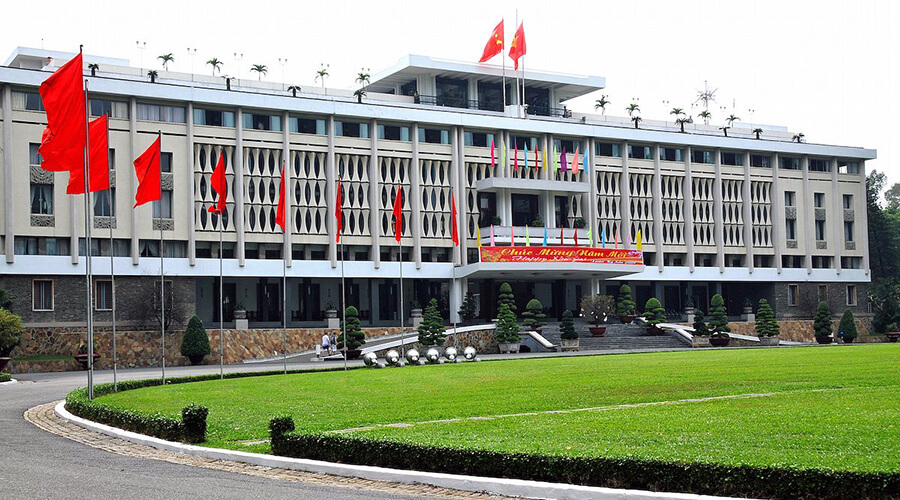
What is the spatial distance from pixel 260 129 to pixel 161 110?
19.5 feet

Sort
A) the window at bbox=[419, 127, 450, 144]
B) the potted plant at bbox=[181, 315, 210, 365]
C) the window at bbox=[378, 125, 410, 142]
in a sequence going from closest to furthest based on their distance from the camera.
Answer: the potted plant at bbox=[181, 315, 210, 365]
the window at bbox=[378, 125, 410, 142]
the window at bbox=[419, 127, 450, 144]

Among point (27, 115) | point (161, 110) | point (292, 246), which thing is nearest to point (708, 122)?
point (292, 246)

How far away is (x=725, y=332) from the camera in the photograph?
64.0 m

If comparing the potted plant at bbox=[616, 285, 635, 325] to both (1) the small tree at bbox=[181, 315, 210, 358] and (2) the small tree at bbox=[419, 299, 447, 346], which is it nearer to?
(2) the small tree at bbox=[419, 299, 447, 346]

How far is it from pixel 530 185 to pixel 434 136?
23.6 feet

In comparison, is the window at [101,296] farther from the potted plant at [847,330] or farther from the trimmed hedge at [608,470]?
the potted plant at [847,330]

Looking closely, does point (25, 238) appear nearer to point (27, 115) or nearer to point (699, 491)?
point (27, 115)

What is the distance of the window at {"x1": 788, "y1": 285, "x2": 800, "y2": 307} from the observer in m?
79.3

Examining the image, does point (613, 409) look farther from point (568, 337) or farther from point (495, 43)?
point (495, 43)

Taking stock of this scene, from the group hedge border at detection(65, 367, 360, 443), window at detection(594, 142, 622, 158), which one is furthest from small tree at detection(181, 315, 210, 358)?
window at detection(594, 142, 622, 158)

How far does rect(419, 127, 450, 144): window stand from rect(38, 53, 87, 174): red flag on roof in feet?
142

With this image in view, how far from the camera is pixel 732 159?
79.2 metres

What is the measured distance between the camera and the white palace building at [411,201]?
5606 cm

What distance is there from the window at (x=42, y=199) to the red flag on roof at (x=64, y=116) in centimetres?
3234
